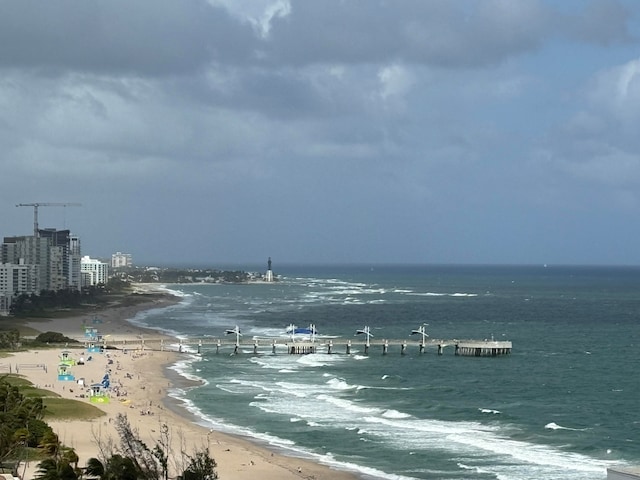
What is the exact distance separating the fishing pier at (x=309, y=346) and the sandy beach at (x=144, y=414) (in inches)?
110

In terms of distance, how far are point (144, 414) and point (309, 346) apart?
39.0 meters

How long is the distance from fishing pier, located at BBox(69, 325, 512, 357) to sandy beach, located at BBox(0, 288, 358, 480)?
110 inches

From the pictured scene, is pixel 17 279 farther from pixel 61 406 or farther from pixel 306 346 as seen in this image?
pixel 61 406

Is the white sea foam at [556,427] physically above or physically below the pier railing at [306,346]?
below

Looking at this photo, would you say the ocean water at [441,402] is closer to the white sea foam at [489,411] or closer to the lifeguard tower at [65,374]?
the white sea foam at [489,411]

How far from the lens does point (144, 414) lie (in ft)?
198

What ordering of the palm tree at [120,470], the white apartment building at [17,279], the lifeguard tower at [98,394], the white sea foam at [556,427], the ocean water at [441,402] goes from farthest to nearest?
1. the white apartment building at [17,279]
2. the lifeguard tower at [98,394]
3. the white sea foam at [556,427]
4. the ocean water at [441,402]
5. the palm tree at [120,470]

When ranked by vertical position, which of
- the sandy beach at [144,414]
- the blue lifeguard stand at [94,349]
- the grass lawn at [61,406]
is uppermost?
the blue lifeguard stand at [94,349]

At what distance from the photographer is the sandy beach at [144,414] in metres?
45.4

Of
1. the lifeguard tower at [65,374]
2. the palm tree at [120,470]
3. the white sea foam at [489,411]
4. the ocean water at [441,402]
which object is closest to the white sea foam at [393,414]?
the ocean water at [441,402]

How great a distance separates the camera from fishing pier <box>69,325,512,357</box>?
3812 inches

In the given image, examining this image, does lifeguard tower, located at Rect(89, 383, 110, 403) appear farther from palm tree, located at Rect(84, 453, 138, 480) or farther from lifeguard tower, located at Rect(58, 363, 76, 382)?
palm tree, located at Rect(84, 453, 138, 480)

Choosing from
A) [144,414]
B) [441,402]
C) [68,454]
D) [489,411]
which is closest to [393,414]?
[441,402]

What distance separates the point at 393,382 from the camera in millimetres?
74875
